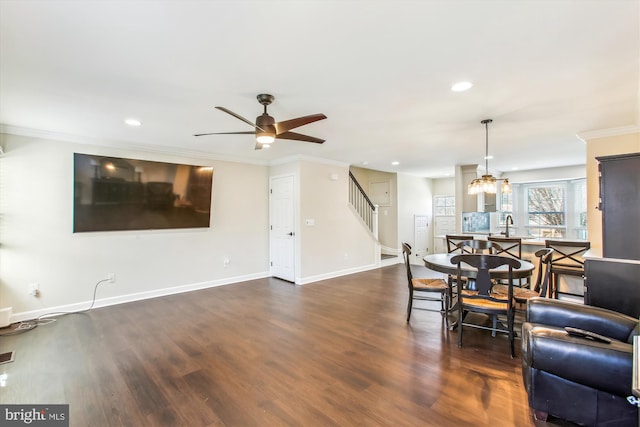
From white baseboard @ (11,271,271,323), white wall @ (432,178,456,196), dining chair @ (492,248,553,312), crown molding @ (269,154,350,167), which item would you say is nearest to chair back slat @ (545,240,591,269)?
dining chair @ (492,248,553,312)

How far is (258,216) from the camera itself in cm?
605

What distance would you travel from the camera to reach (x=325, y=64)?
7.18ft

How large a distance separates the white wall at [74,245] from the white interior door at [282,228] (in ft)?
2.49

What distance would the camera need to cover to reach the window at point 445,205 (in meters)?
8.91

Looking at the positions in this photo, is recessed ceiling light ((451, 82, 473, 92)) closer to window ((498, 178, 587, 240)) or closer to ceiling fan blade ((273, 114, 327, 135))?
ceiling fan blade ((273, 114, 327, 135))

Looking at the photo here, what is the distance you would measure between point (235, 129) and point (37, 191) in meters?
2.74

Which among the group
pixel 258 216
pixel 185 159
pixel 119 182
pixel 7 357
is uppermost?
pixel 185 159

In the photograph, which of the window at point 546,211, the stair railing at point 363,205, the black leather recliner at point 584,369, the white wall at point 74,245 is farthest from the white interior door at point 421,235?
the black leather recliner at point 584,369

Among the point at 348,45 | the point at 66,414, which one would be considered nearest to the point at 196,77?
the point at 348,45

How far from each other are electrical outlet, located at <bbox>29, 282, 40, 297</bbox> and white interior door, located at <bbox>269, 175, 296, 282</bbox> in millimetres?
3547

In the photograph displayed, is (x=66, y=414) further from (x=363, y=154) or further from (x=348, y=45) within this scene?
(x=363, y=154)

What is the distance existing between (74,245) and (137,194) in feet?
3.45

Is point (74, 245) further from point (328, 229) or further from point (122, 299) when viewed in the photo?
point (328, 229)

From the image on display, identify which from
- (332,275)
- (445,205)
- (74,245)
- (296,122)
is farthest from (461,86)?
(445,205)
